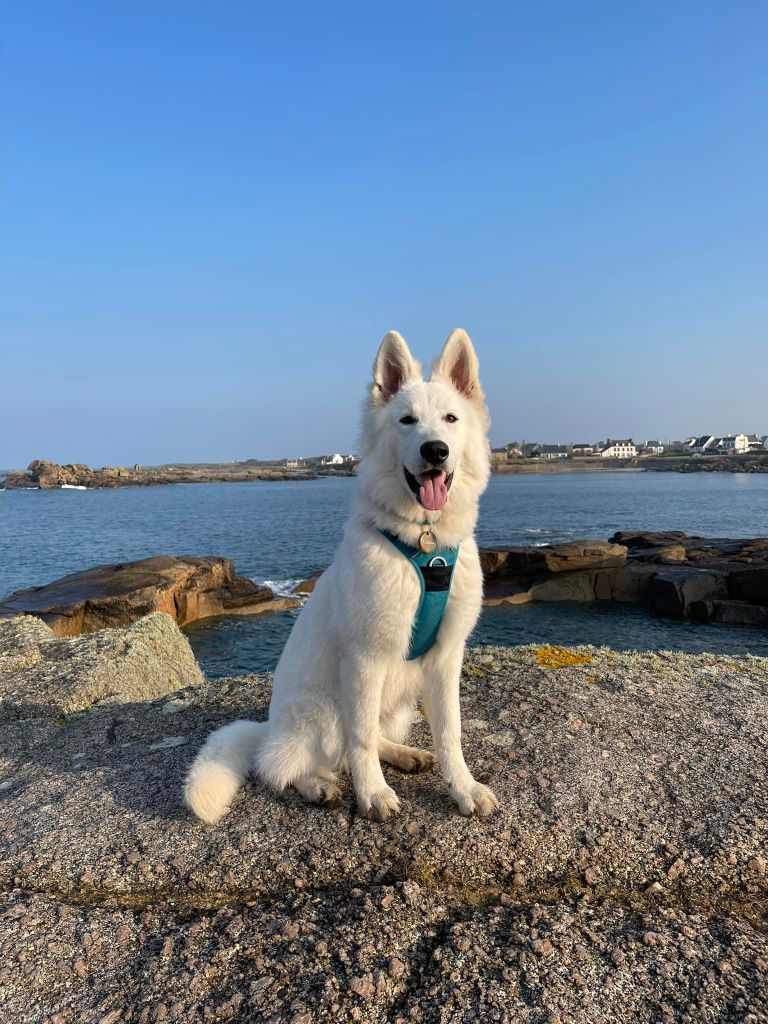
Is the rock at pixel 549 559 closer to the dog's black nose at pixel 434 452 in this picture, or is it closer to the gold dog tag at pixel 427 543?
the gold dog tag at pixel 427 543

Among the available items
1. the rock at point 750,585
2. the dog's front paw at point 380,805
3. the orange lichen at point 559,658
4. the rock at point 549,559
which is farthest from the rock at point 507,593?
the dog's front paw at point 380,805

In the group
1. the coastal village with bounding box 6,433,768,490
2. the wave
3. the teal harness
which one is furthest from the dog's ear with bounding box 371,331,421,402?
the coastal village with bounding box 6,433,768,490

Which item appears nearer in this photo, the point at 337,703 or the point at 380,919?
the point at 380,919

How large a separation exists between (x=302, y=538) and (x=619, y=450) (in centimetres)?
15692

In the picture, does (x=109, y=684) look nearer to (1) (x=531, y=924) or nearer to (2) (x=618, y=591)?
(1) (x=531, y=924)

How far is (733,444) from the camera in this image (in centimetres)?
16862

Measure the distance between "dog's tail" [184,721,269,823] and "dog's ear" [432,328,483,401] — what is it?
7.61ft

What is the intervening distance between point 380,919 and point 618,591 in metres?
21.8

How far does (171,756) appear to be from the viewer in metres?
3.88

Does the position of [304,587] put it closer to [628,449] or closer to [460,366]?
[460,366]

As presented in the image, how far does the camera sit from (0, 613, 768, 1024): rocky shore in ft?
6.67

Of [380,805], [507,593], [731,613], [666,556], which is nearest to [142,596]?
[507,593]

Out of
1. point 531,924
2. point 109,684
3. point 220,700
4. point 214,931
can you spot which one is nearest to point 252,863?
point 214,931

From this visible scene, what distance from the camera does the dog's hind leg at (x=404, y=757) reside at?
3.51m
